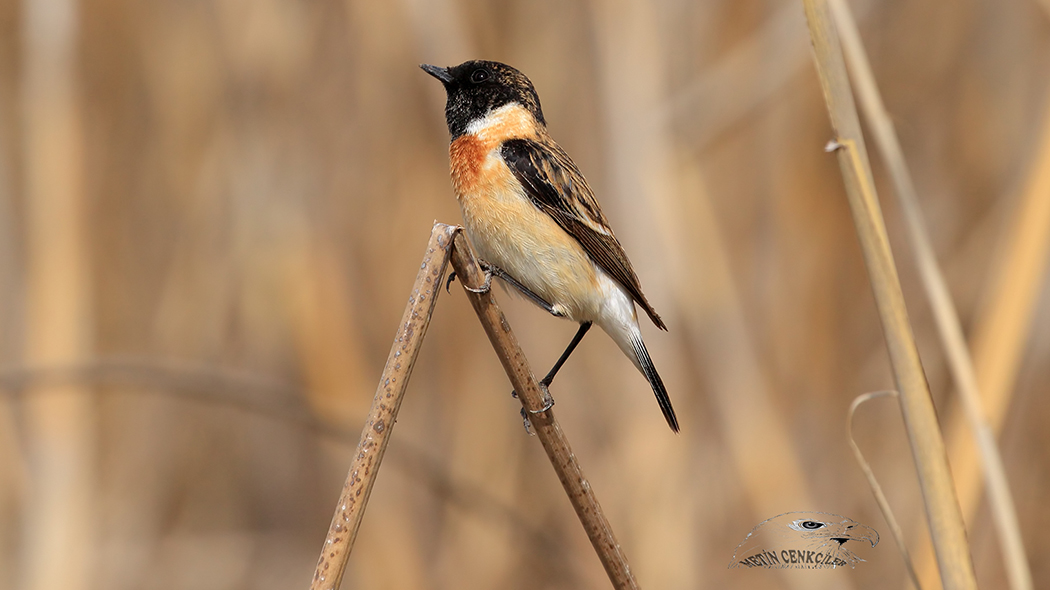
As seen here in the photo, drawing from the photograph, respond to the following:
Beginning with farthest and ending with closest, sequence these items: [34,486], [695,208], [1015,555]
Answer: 1. [695,208]
2. [34,486]
3. [1015,555]

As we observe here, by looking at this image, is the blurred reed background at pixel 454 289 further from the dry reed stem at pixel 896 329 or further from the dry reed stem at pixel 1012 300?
the dry reed stem at pixel 896 329

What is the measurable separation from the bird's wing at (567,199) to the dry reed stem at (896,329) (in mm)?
1106

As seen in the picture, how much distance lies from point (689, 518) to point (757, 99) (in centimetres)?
170

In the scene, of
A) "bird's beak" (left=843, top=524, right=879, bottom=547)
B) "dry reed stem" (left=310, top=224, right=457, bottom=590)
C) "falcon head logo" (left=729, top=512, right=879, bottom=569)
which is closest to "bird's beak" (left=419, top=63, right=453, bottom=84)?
"dry reed stem" (left=310, top=224, right=457, bottom=590)

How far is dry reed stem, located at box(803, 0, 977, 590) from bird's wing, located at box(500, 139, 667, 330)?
1106mm

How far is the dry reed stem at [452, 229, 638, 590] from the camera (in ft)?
4.77

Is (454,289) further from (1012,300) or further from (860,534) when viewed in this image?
(1012,300)

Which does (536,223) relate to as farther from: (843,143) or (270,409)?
(843,143)

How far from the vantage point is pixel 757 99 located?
329cm

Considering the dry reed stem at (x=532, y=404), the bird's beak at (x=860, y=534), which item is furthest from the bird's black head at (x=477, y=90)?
the bird's beak at (x=860, y=534)

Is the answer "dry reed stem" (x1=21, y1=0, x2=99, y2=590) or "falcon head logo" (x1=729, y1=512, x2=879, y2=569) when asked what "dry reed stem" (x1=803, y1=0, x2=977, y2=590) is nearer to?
"falcon head logo" (x1=729, y1=512, x2=879, y2=569)

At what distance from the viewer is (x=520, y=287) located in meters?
2.33

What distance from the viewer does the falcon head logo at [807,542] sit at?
2021 mm

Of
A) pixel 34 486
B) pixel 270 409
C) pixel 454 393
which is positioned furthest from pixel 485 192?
pixel 34 486
